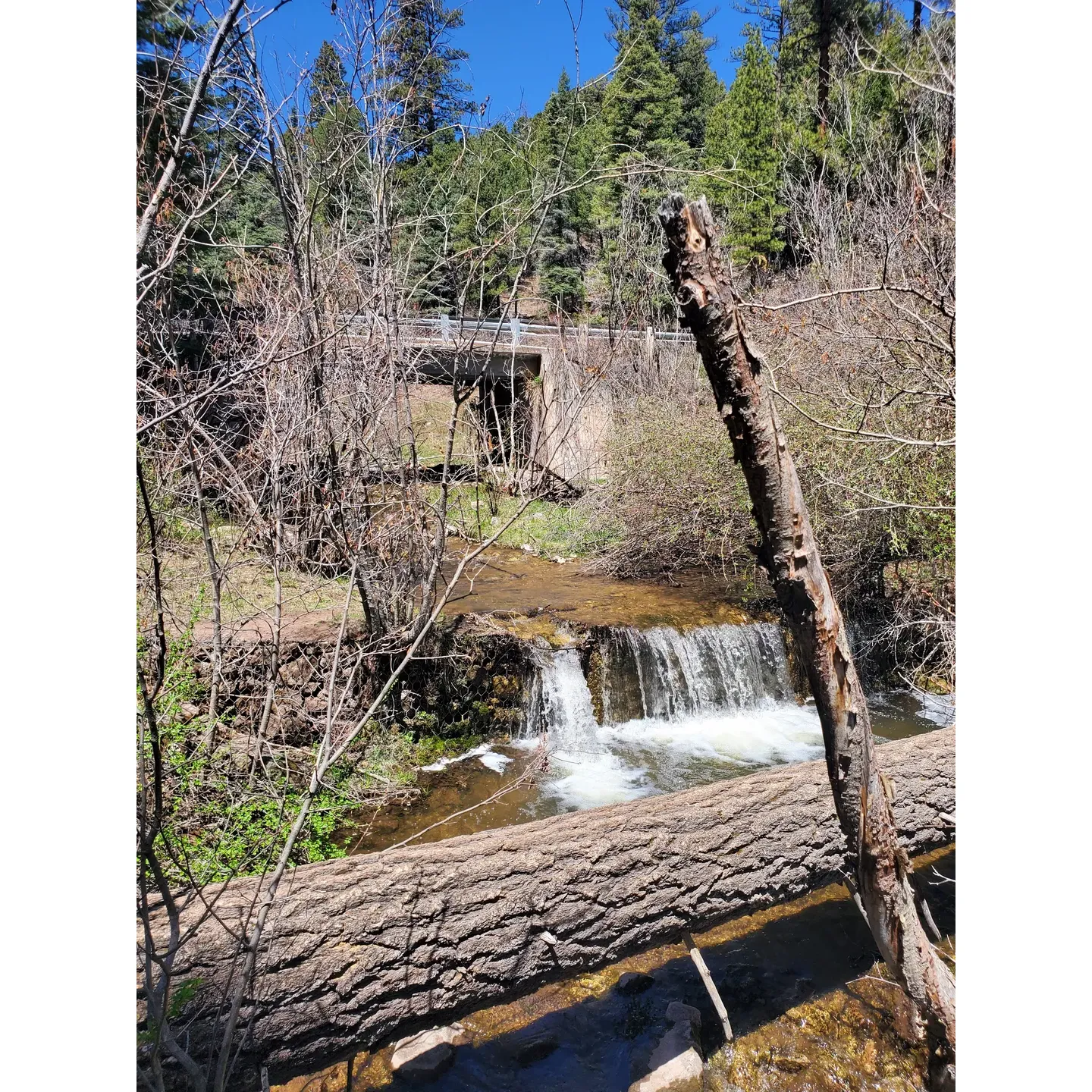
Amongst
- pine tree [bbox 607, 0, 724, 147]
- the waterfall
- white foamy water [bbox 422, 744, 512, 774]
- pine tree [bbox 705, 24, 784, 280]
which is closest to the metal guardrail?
pine tree [bbox 607, 0, 724, 147]

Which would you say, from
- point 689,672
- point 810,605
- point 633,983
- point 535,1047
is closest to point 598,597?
point 689,672

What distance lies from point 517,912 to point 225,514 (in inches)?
121

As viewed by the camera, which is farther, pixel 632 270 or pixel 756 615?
pixel 756 615

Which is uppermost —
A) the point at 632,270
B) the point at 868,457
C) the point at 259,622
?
the point at 632,270

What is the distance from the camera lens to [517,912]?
2631 mm

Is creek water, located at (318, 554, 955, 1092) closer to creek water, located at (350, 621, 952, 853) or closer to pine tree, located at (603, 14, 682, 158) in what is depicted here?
creek water, located at (350, 621, 952, 853)

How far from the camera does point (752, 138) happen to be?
1616cm

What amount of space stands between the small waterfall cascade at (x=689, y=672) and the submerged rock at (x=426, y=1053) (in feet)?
11.8

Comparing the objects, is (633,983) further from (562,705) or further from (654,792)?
(562,705)

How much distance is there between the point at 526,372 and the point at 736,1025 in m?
3.64

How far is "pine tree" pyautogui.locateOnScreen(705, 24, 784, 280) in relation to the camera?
14.7 meters

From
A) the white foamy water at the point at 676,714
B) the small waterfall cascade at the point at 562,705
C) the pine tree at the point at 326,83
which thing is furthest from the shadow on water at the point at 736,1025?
the pine tree at the point at 326,83
